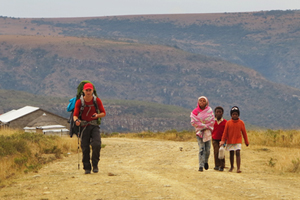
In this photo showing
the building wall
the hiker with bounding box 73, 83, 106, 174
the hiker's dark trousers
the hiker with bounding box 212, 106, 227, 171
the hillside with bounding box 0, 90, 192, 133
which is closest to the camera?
the hiker with bounding box 73, 83, 106, 174

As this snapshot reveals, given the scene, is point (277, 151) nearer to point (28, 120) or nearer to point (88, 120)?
point (88, 120)

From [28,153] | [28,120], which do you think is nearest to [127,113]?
[28,120]

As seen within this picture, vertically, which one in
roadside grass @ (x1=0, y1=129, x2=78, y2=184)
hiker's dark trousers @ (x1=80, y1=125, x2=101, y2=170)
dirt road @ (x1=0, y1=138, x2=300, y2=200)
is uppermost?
hiker's dark trousers @ (x1=80, y1=125, x2=101, y2=170)

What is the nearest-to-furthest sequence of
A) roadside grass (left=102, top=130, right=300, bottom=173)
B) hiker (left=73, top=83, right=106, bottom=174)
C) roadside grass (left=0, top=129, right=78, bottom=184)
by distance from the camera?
hiker (left=73, top=83, right=106, bottom=174), roadside grass (left=0, top=129, right=78, bottom=184), roadside grass (left=102, top=130, right=300, bottom=173)

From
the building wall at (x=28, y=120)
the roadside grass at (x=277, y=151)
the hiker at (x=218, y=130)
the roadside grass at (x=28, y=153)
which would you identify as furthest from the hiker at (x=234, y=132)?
the building wall at (x=28, y=120)

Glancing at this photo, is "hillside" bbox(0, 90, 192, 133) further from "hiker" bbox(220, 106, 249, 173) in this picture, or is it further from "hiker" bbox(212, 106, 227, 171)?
"hiker" bbox(220, 106, 249, 173)

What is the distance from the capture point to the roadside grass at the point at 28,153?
631 inches

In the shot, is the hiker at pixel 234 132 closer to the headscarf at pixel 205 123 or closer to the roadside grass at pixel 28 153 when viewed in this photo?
the headscarf at pixel 205 123

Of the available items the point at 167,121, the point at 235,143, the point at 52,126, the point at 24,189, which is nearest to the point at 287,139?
the point at 235,143

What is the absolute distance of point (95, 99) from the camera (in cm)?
1354


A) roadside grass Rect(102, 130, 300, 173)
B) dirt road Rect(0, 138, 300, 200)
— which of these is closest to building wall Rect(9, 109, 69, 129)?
roadside grass Rect(102, 130, 300, 173)

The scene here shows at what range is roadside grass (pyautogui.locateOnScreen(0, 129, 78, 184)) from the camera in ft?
52.6

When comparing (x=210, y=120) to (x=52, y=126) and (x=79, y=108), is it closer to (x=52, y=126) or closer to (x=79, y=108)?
(x=79, y=108)

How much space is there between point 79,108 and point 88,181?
2.04m
